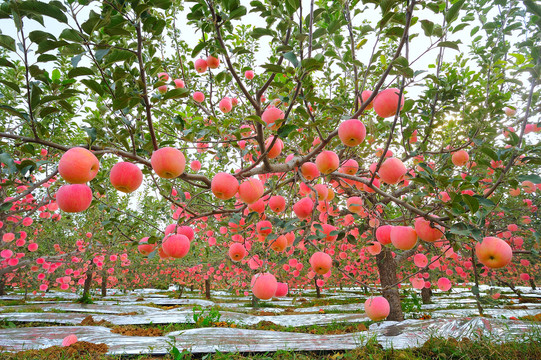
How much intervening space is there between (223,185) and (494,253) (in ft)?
5.42

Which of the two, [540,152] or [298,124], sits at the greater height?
[298,124]

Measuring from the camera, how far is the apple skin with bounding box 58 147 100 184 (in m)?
1.17

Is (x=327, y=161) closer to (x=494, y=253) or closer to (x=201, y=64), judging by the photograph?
(x=494, y=253)

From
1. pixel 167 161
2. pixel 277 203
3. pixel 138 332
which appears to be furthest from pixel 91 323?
pixel 167 161

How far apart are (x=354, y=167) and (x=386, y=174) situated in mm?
514

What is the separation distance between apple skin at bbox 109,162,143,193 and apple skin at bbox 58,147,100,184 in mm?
178

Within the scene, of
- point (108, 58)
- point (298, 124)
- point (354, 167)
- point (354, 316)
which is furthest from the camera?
point (354, 316)

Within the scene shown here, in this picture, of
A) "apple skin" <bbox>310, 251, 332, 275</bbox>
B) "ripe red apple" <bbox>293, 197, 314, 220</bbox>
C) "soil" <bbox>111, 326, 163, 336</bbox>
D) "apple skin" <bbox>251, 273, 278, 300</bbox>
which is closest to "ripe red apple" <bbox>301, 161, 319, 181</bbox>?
"ripe red apple" <bbox>293, 197, 314, 220</bbox>

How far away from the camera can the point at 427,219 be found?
1.72 m

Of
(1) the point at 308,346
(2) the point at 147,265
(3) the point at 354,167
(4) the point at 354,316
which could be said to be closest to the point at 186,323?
(1) the point at 308,346

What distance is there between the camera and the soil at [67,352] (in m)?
3.94

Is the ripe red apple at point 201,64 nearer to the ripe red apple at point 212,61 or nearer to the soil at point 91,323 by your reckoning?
the ripe red apple at point 212,61

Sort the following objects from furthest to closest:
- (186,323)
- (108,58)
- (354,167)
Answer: (186,323) → (354,167) → (108,58)

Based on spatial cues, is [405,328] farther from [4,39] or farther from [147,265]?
[147,265]
